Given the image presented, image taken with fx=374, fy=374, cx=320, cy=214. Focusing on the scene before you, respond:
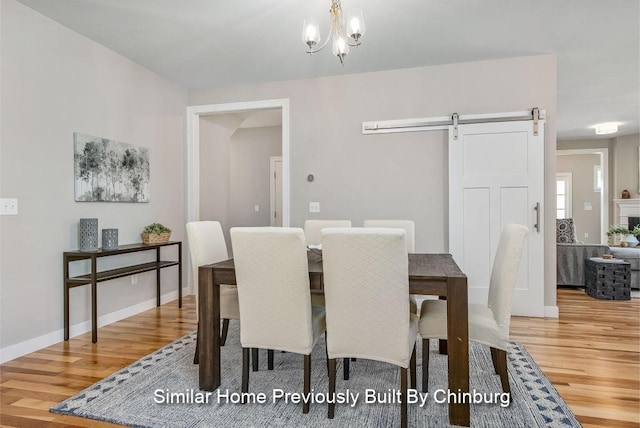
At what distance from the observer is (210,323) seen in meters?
2.08

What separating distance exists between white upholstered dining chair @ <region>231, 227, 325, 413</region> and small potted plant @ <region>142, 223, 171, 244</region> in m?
2.14

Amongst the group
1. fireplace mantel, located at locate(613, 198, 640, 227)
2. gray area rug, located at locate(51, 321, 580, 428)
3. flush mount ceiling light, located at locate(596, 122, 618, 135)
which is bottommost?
gray area rug, located at locate(51, 321, 580, 428)

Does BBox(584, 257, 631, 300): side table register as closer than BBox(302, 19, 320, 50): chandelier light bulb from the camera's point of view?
No

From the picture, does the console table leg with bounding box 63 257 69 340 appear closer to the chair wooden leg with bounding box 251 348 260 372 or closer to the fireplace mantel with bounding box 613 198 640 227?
the chair wooden leg with bounding box 251 348 260 372

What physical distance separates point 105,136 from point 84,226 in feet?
2.96

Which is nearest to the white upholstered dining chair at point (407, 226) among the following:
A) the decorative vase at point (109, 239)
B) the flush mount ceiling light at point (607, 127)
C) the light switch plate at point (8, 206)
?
the decorative vase at point (109, 239)

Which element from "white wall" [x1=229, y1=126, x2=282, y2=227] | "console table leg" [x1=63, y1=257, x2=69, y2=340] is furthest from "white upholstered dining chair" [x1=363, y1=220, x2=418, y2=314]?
"white wall" [x1=229, y1=126, x2=282, y2=227]

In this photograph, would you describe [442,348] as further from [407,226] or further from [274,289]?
[274,289]

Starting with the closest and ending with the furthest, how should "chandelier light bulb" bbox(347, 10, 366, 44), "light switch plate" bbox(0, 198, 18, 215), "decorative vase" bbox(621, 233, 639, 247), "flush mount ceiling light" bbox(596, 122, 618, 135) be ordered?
1. "chandelier light bulb" bbox(347, 10, 366, 44)
2. "light switch plate" bbox(0, 198, 18, 215)
3. "decorative vase" bbox(621, 233, 639, 247)
4. "flush mount ceiling light" bbox(596, 122, 618, 135)

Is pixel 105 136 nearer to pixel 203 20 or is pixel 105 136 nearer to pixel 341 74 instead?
pixel 203 20

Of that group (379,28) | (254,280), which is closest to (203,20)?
(379,28)

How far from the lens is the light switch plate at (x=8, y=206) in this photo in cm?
257

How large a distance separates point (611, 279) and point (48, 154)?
5.81 m

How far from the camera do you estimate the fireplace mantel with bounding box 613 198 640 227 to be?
7078 mm
